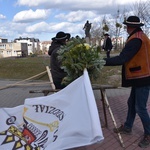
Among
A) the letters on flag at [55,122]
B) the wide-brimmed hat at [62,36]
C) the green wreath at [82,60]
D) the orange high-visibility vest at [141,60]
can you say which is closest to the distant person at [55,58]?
the wide-brimmed hat at [62,36]

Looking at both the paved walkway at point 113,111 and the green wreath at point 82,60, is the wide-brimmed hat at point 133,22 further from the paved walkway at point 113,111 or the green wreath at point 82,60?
the paved walkway at point 113,111

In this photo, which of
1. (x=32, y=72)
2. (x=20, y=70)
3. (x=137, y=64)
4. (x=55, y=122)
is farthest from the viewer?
(x=20, y=70)

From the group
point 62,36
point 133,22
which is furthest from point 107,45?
point 133,22

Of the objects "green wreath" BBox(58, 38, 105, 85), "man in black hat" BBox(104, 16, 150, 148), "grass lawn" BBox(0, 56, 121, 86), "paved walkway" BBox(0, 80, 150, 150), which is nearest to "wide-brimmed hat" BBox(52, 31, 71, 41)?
"green wreath" BBox(58, 38, 105, 85)

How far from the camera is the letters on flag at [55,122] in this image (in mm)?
3105

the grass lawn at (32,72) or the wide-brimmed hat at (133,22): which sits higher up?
the wide-brimmed hat at (133,22)

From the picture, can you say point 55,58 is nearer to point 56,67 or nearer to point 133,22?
point 56,67

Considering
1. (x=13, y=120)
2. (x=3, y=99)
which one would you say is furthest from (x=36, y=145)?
(x=3, y=99)

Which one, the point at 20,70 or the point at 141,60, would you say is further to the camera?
the point at 20,70

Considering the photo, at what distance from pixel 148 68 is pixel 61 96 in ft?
4.66

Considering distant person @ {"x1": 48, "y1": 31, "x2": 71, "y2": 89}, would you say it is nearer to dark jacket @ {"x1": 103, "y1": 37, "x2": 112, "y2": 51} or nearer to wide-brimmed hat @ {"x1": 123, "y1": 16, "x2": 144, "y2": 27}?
wide-brimmed hat @ {"x1": 123, "y1": 16, "x2": 144, "y2": 27}

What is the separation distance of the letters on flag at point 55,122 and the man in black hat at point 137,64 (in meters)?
0.78

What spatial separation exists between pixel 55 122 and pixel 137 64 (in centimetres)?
159

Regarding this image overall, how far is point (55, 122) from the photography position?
11.7 ft
